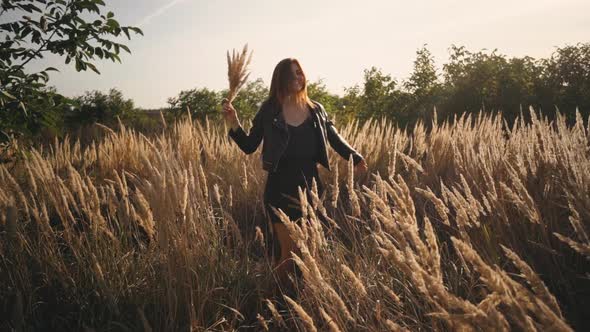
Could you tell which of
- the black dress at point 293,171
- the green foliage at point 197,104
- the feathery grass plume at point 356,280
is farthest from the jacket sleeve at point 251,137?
the green foliage at point 197,104

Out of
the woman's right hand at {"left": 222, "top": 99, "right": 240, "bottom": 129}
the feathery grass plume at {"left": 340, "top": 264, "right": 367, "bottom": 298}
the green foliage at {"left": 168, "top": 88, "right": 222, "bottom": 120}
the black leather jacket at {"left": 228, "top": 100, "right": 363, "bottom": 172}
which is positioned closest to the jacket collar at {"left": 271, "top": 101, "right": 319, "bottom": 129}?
the black leather jacket at {"left": 228, "top": 100, "right": 363, "bottom": 172}

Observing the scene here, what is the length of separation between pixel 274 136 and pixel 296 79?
1.49 feet

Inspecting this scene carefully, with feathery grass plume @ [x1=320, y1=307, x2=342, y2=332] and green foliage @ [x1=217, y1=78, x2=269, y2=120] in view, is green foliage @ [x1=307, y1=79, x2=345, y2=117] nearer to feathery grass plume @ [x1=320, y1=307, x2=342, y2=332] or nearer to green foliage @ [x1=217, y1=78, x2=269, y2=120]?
green foliage @ [x1=217, y1=78, x2=269, y2=120]

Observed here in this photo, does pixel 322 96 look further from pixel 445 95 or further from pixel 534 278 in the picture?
pixel 534 278

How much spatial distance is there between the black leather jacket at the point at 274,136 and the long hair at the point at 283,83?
0.07 meters

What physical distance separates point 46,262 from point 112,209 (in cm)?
48

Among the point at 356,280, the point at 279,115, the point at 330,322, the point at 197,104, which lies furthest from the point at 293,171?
the point at 197,104

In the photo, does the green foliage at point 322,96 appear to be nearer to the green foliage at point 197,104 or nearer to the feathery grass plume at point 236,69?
the green foliage at point 197,104

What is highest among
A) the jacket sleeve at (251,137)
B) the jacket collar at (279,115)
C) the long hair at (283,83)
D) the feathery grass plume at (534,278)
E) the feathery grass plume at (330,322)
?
the long hair at (283,83)

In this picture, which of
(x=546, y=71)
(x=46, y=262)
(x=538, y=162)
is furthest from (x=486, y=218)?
(x=546, y=71)

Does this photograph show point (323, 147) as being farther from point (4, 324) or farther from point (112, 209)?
A: point (4, 324)

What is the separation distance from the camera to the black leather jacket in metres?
3.10

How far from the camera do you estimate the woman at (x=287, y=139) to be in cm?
308

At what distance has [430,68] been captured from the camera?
523 inches
